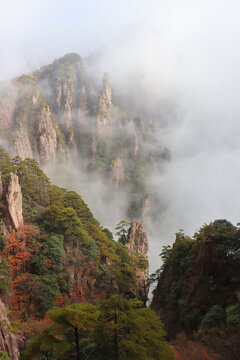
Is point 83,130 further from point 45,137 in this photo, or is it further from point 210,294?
point 210,294

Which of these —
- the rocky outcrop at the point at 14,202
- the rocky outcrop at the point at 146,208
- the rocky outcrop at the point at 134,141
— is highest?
the rocky outcrop at the point at 134,141

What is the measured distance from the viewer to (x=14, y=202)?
2805 centimetres

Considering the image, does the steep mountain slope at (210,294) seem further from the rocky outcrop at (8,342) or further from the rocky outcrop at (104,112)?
the rocky outcrop at (104,112)

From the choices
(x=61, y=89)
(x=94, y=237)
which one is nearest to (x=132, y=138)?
(x=61, y=89)

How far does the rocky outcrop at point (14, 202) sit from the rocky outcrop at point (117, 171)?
274 ft

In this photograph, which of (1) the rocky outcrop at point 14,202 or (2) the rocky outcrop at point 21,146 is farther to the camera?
(2) the rocky outcrop at point 21,146

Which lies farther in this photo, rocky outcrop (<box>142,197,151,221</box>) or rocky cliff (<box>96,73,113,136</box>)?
rocky cliff (<box>96,73,113,136</box>)

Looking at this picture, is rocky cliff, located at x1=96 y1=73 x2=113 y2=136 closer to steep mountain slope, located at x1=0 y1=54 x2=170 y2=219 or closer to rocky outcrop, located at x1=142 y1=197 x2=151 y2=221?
steep mountain slope, located at x1=0 y1=54 x2=170 y2=219

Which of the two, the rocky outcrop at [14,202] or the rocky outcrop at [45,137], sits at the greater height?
the rocky outcrop at [45,137]

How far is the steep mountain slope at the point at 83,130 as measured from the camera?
293 ft

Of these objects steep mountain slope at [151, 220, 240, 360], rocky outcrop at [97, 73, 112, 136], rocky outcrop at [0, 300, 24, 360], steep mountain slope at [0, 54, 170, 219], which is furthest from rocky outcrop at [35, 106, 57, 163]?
rocky outcrop at [0, 300, 24, 360]

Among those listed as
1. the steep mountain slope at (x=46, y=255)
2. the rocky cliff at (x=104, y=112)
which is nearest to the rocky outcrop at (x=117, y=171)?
the rocky cliff at (x=104, y=112)

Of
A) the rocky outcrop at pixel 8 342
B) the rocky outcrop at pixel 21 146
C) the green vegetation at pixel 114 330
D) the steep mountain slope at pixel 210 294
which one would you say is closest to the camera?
the green vegetation at pixel 114 330

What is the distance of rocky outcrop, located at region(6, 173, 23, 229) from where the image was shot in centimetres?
2709
